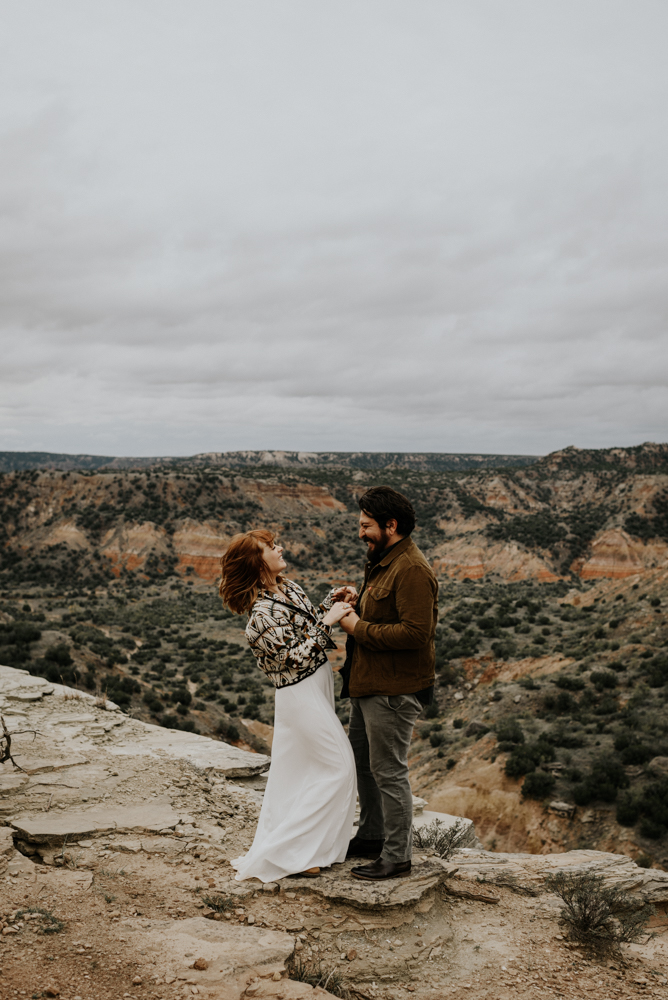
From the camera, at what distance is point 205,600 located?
133ft

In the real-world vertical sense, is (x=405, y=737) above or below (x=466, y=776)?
above

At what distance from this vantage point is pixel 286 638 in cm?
337

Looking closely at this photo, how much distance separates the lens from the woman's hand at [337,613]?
3.26 meters

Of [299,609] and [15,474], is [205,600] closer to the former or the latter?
[15,474]

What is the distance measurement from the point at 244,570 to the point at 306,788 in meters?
1.43

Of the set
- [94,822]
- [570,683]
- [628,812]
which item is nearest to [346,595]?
[94,822]

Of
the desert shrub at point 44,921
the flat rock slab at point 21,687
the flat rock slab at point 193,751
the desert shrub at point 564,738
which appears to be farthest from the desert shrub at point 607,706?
the desert shrub at point 44,921

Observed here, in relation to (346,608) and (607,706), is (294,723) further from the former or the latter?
(607,706)

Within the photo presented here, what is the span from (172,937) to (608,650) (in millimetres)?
15371

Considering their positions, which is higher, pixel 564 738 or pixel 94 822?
pixel 94 822

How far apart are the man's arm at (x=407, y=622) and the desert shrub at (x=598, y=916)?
2.14 m

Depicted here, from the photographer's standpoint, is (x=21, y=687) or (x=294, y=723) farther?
(x=21, y=687)

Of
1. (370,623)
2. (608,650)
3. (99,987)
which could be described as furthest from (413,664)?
(608,650)

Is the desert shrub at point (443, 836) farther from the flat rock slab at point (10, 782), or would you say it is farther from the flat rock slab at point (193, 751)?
the flat rock slab at point (10, 782)
